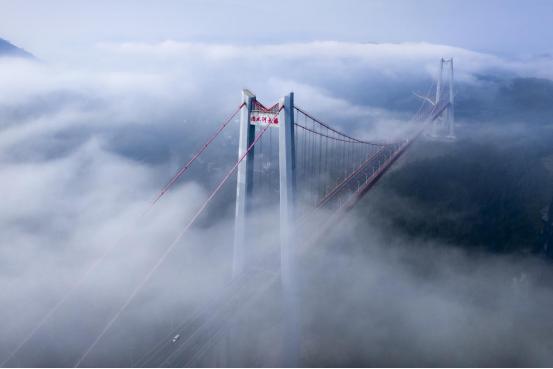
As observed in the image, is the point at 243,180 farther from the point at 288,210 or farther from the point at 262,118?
the point at 262,118

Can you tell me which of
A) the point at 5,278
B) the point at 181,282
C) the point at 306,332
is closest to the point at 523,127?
the point at 306,332

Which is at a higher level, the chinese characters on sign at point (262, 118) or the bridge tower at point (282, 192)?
the chinese characters on sign at point (262, 118)

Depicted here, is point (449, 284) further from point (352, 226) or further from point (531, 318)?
point (352, 226)

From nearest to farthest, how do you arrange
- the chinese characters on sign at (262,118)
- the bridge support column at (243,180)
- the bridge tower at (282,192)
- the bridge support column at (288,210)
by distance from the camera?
the bridge support column at (288,210)
the bridge tower at (282,192)
the chinese characters on sign at (262,118)
the bridge support column at (243,180)

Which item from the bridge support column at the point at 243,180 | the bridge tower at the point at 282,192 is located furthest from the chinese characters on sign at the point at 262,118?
the bridge support column at the point at 243,180

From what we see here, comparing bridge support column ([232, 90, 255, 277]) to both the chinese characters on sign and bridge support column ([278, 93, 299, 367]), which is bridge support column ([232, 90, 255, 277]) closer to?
the chinese characters on sign

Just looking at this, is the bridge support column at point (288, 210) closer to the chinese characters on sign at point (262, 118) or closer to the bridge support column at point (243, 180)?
the chinese characters on sign at point (262, 118)

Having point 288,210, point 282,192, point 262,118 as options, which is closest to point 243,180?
point 282,192

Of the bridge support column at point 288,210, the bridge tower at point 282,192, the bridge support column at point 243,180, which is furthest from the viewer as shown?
the bridge support column at point 243,180

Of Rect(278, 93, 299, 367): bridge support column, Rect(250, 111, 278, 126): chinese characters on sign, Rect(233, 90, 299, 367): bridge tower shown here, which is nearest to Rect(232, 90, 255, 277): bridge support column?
Rect(233, 90, 299, 367): bridge tower
